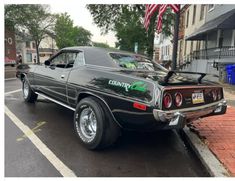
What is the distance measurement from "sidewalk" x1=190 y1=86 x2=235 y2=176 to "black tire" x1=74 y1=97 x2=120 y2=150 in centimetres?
152

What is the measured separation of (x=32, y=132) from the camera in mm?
4027

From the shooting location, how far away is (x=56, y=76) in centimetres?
451

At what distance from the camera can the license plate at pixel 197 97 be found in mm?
3184

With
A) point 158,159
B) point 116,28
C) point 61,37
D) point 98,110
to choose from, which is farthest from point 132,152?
point 61,37

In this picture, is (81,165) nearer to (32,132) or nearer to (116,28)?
(32,132)

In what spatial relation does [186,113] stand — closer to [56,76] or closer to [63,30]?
[56,76]

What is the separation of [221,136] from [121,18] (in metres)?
20.1

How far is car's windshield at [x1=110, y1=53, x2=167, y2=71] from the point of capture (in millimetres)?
3833

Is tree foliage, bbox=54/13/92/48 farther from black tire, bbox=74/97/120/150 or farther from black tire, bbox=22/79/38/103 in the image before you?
black tire, bbox=74/97/120/150

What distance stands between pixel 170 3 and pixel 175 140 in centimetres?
497

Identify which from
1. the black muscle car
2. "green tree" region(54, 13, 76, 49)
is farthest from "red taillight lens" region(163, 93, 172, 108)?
"green tree" region(54, 13, 76, 49)

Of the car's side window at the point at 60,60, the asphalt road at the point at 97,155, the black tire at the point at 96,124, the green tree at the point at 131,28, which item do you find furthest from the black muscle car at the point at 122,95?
the green tree at the point at 131,28

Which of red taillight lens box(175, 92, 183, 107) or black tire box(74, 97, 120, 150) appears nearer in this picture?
red taillight lens box(175, 92, 183, 107)

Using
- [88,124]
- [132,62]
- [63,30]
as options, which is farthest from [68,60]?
[63,30]
